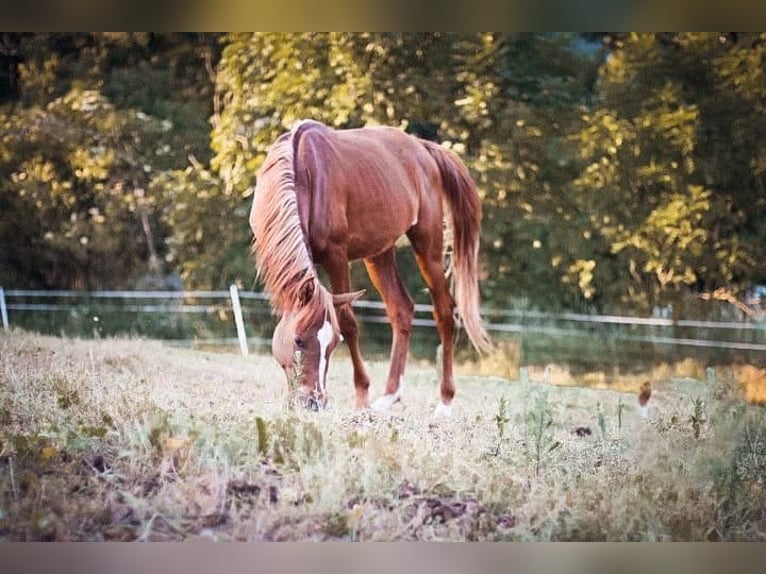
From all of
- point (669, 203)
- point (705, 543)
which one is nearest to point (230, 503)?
point (705, 543)

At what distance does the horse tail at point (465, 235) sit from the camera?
4.16 metres

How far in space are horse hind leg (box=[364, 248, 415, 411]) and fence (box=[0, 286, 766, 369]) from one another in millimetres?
78

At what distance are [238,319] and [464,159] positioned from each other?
1355 mm

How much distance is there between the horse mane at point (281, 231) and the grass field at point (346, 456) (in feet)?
1.31

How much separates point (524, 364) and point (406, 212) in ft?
3.12

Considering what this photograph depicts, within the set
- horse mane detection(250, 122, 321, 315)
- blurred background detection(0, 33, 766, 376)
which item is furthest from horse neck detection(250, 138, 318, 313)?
blurred background detection(0, 33, 766, 376)

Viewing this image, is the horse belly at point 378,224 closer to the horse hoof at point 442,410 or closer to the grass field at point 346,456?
the grass field at point 346,456

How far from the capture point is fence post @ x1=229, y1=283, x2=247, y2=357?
4086 mm

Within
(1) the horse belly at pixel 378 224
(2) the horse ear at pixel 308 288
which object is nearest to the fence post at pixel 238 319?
(2) the horse ear at pixel 308 288

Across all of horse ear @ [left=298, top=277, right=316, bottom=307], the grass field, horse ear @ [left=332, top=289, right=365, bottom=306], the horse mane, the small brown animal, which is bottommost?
the grass field

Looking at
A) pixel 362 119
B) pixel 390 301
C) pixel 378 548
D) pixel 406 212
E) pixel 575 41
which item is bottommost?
pixel 378 548

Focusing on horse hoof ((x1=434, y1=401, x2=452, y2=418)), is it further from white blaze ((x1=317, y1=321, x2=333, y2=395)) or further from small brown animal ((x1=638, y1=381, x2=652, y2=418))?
small brown animal ((x1=638, y1=381, x2=652, y2=418))

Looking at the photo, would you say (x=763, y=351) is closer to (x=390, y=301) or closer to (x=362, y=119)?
(x=390, y=301)

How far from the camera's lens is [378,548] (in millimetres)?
3836
